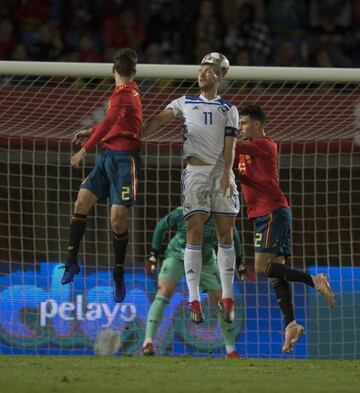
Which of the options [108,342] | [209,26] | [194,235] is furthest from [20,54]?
[194,235]

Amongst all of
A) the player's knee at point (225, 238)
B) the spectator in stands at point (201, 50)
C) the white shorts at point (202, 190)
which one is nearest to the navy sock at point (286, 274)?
the player's knee at point (225, 238)

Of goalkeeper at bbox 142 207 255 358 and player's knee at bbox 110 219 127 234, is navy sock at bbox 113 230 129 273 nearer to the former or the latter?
player's knee at bbox 110 219 127 234

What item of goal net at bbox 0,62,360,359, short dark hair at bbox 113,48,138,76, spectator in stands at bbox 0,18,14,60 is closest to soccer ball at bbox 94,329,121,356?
goal net at bbox 0,62,360,359

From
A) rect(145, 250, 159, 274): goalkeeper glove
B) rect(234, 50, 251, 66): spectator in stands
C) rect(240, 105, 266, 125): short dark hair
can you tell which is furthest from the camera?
rect(234, 50, 251, 66): spectator in stands

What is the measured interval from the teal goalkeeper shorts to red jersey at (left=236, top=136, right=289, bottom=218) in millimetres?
1314

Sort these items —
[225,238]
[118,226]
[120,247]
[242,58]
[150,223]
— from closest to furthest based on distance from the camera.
→ [118,226] → [120,247] → [225,238] → [150,223] → [242,58]

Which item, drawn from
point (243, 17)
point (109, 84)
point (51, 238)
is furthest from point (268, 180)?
point (243, 17)

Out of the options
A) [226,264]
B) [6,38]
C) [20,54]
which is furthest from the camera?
[6,38]

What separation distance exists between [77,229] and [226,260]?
4.31 ft

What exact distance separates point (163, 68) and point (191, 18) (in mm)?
6184

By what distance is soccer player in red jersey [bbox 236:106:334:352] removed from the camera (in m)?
11.8

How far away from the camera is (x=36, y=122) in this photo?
527 inches

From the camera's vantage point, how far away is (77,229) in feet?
37.1

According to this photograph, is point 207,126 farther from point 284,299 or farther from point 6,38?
point 6,38
